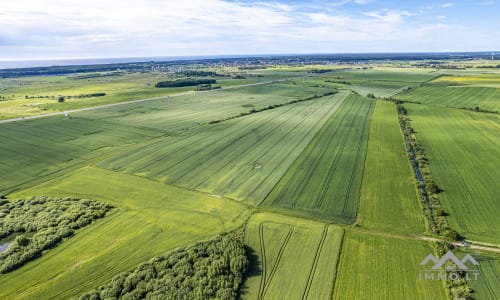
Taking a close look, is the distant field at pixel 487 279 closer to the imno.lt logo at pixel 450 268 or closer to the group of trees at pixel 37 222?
the imno.lt logo at pixel 450 268

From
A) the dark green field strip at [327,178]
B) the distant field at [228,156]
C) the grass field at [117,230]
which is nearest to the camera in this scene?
the grass field at [117,230]

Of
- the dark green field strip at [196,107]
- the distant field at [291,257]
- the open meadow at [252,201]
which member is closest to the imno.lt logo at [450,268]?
the open meadow at [252,201]

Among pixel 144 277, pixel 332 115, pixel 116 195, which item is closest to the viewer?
pixel 144 277

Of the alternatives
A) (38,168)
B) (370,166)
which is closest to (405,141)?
(370,166)

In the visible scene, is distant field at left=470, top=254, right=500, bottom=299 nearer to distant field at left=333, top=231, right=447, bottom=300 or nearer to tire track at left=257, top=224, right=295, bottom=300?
distant field at left=333, top=231, right=447, bottom=300

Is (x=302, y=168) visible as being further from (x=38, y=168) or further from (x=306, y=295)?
(x=38, y=168)

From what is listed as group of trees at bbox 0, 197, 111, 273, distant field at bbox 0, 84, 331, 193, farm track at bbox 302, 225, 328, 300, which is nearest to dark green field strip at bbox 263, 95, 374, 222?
farm track at bbox 302, 225, 328, 300
